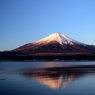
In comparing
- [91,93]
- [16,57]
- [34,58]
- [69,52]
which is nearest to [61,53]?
[69,52]

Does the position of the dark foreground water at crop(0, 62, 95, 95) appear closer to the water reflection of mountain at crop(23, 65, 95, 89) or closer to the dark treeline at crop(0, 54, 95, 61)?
the water reflection of mountain at crop(23, 65, 95, 89)

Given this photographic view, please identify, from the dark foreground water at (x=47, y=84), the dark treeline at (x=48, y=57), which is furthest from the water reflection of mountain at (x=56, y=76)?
the dark treeline at (x=48, y=57)

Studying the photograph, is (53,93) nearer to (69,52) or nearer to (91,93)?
(91,93)

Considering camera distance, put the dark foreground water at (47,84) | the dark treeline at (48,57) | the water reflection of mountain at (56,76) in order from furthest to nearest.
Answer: the dark treeline at (48,57) < the water reflection of mountain at (56,76) < the dark foreground water at (47,84)

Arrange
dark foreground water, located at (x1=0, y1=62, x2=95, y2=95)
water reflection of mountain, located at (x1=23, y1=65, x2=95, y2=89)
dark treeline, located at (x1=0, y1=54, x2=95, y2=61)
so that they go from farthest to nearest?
dark treeline, located at (x1=0, y1=54, x2=95, y2=61)
water reflection of mountain, located at (x1=23, y1=65, x2=95, y2=89)
dark foreground water, located at (x1=0, y1=62, x2=95, y2=95)

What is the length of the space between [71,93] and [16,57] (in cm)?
9769

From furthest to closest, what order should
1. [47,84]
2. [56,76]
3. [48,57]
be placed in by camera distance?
[48,57], [56,76], [47,84]

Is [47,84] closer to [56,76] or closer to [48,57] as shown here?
[56,76]

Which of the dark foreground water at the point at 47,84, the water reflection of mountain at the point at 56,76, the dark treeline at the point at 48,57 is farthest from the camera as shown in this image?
the dark treeline at the point at 48,57

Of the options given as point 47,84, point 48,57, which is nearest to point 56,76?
point 47,84

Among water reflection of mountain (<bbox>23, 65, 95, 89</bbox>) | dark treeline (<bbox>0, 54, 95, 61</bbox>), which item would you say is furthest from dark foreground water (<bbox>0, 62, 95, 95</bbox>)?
dark treeline (<bbox>0, 54, 95, 61</bbox>)

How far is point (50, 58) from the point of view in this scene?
111500mm

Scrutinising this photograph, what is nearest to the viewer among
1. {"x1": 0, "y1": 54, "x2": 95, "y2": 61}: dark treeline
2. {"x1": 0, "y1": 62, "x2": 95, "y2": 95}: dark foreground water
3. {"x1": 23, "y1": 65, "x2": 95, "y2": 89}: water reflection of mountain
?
{"x1": 0, "y1": 62, "x2": 95, "y2": 95}: dark foreground water

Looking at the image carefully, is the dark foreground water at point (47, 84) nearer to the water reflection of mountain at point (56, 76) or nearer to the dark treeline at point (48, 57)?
the water reflection of mountain at point (56, 76)
